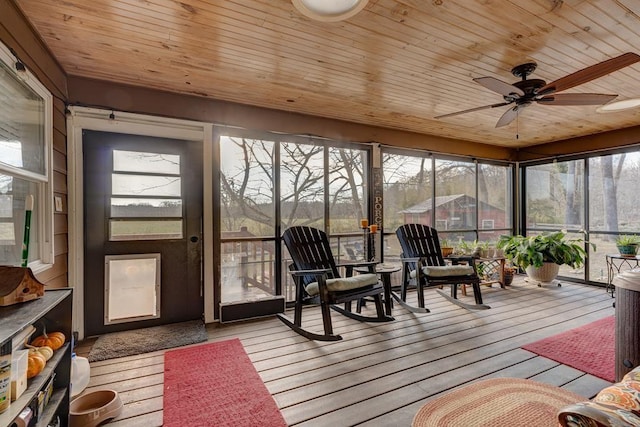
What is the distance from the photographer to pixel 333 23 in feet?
6.77

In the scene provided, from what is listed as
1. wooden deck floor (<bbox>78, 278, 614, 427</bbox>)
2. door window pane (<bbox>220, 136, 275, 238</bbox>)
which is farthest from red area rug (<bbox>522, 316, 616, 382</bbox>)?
door window pane (<bbox>220, 136, 275, 238</bbox>)

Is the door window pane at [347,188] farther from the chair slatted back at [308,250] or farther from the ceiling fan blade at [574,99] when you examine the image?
the ceiling fan blade at [574,99]

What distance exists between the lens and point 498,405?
1859mm

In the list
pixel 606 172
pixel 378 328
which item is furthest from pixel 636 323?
pixel 606 172

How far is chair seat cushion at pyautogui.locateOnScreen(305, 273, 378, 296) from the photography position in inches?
115

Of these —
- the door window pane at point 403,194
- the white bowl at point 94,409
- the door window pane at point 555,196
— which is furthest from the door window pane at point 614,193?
the white bowl at point 94,409

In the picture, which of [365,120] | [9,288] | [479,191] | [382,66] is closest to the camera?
[9,288]

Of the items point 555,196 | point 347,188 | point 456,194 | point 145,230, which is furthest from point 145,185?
point 555,196

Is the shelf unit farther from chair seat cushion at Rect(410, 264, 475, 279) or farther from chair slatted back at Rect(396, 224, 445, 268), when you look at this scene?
chair slatted back at Rect(396, 224, 445, 268)

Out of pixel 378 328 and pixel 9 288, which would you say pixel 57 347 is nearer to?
pixel 9 288

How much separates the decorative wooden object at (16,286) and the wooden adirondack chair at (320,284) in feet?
6.32

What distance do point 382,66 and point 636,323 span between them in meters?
2.39

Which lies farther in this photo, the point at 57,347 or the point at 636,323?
the point at 636,323

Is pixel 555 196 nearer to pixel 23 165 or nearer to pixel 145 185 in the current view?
pixel 145 185
